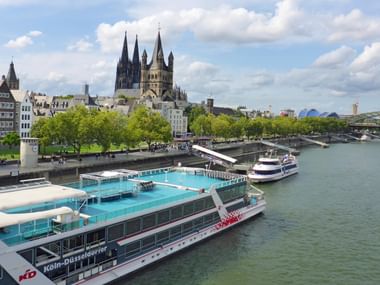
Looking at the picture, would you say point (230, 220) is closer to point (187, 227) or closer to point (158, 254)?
point (187, 227)

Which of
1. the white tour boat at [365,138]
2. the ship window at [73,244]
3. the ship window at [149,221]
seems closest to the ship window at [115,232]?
the ship window at [73,244]

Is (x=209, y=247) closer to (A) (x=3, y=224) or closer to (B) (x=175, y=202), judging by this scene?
(B) (x=175, y=202)

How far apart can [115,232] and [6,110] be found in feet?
189

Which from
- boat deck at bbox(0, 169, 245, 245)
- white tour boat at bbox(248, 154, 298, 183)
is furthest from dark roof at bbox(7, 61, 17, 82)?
boat deck at bbox(0, 169, 245, 245)

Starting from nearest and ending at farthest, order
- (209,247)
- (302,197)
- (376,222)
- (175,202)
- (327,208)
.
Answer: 1. (175,202)
2. (209,247)
3. (376,222)
4. (327,208)
5. (302,197)

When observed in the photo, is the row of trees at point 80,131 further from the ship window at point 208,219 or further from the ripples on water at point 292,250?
the ship window at point 208,219

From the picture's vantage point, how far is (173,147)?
83000 mm

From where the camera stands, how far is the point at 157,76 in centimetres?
17625

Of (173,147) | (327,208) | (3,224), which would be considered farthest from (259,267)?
(173,147)

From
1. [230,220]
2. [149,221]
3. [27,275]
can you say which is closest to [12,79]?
[230,220]

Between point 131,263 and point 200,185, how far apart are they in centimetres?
1194

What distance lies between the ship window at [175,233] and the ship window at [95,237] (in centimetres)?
596

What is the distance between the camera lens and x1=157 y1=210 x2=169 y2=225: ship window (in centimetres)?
2684

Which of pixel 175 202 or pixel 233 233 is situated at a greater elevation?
pixel 175 202
